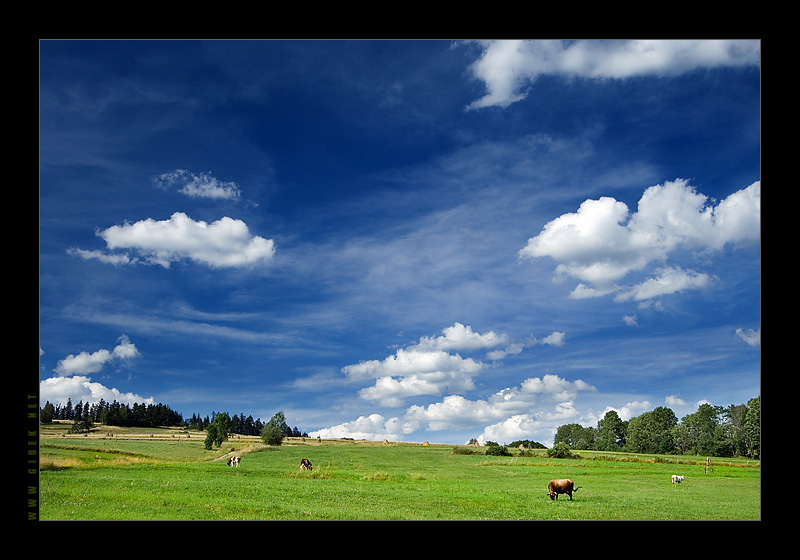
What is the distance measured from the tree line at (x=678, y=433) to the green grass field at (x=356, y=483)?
6.10ft

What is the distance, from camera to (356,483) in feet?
95.8

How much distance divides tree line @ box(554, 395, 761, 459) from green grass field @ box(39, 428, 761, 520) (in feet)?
6.10

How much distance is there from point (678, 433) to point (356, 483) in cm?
3219

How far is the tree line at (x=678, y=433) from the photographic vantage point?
44000 mm

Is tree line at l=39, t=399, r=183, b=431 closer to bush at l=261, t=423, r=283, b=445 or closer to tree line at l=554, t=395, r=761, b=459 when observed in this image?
bush at l=261, t=423, r=283, b=445

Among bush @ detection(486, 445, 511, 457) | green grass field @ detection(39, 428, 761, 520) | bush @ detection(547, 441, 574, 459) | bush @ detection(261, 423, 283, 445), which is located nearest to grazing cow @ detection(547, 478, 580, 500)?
Result: green grass field @ detection(39, 428, 761, 520)
